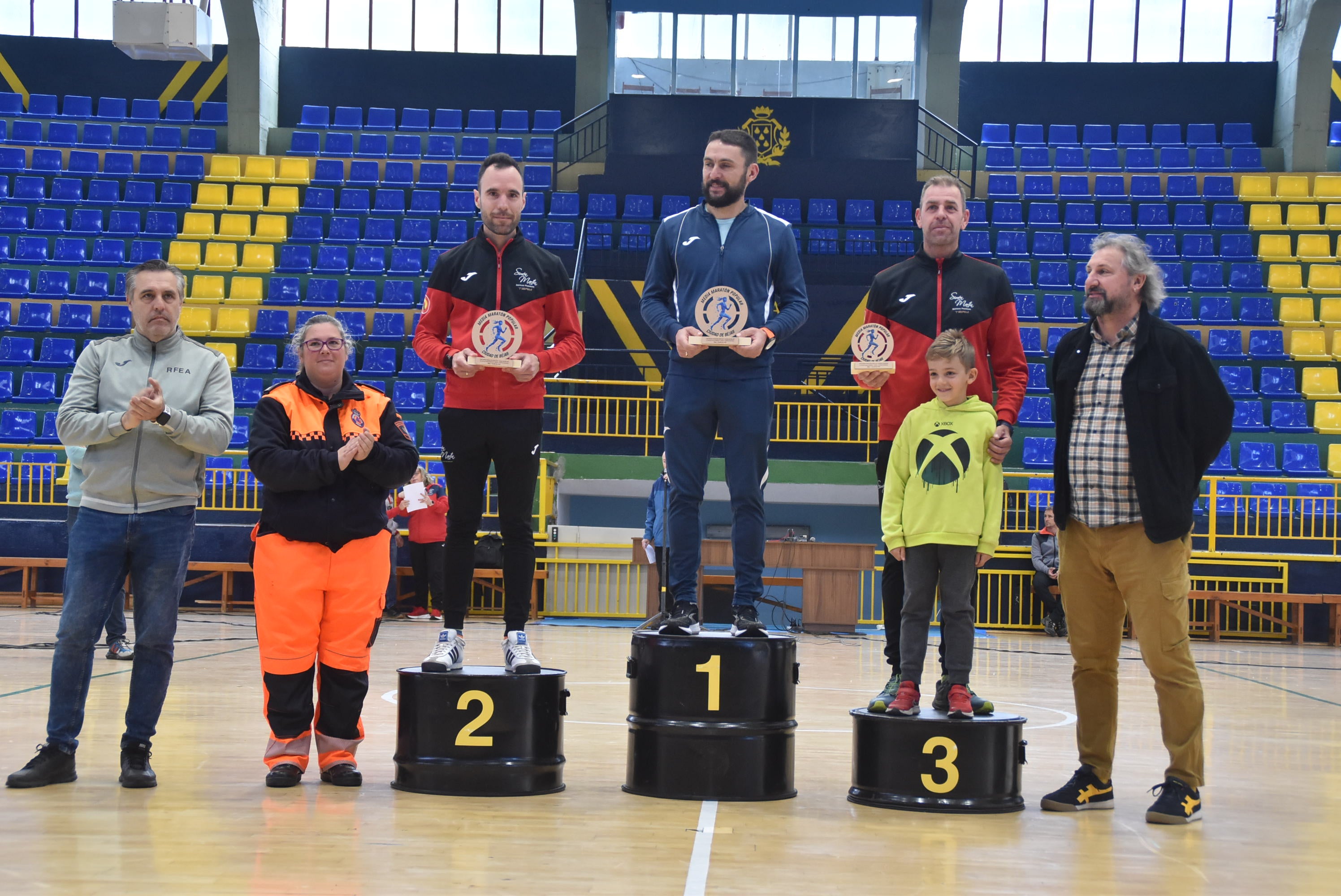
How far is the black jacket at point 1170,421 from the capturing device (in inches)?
158

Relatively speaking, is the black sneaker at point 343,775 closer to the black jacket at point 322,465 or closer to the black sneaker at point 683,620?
the black jacket at point 322,465

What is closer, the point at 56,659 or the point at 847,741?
the point at 56,659

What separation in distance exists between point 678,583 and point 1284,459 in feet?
38.9

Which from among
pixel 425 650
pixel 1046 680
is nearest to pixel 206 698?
pixel 425 650

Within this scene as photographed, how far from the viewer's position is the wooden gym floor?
317 cm

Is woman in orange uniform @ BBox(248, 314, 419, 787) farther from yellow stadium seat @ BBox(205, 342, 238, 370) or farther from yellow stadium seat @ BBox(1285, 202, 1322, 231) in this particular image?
yellow stadium seat @ BBox(1285, 202, 1322, 231)

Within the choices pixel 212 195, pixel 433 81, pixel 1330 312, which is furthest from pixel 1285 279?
pixel 212 195

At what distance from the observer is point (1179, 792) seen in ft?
13.3

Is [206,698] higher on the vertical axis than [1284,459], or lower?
lower

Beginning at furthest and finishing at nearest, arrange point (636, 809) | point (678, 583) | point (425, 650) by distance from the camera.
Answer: point (425, 650) < point (678, 583) < point (636, 809)

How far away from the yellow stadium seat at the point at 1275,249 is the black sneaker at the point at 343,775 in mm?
15820

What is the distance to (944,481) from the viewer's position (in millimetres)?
4242

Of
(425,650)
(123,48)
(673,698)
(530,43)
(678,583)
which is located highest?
(530,43)

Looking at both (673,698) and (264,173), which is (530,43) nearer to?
(264,173)
